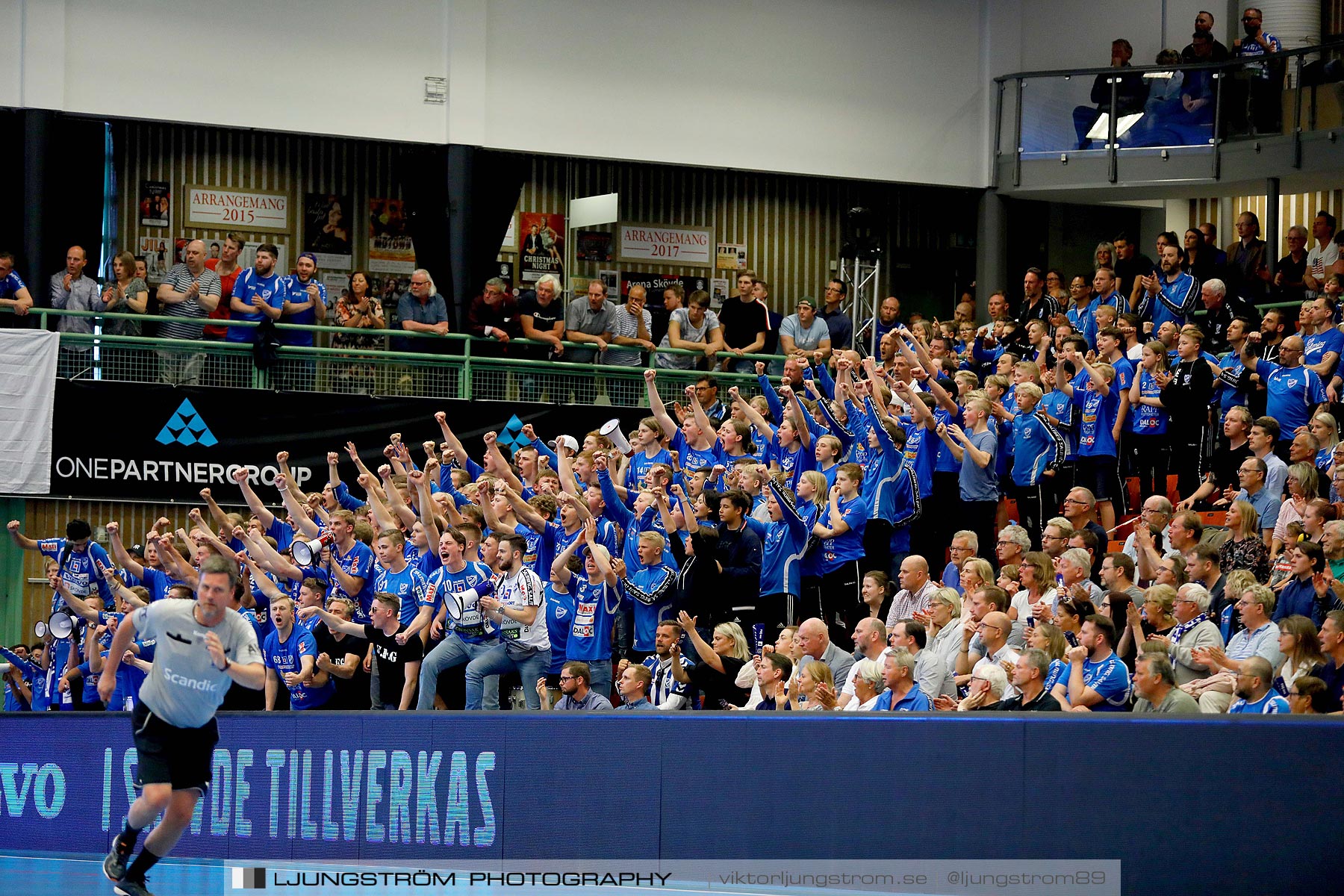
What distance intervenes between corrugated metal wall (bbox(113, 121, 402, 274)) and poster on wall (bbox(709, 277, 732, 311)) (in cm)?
503

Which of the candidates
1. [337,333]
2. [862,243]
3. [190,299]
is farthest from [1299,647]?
[190,299]

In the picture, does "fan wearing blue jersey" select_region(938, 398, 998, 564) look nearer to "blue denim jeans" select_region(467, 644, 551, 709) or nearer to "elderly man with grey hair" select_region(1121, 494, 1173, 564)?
"elderly man with grey hair" select_region(1121, 494, 1173, 564)

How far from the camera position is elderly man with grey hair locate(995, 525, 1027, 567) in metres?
12.3

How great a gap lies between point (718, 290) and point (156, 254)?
835cm

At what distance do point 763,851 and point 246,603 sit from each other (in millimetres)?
7434

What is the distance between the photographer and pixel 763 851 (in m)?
9.68

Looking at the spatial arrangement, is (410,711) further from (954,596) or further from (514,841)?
(954,596)

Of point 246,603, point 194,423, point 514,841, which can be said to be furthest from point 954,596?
point 194,423

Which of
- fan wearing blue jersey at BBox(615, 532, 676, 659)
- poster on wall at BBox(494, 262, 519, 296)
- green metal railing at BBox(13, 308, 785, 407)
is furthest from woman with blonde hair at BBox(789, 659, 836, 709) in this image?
poster on wall at BBox(494, 262, 519, 296)

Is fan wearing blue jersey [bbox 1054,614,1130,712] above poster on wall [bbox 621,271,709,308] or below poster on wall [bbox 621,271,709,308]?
below

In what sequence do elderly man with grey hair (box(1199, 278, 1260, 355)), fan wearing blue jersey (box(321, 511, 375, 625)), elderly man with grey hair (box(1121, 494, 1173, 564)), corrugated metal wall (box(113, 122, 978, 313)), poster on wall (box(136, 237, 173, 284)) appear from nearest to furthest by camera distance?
1. elderly man with grey hair (box(1121, 494, 1173, 564))
2. fan wearing blue jersey (box(321, 511, 375, 625))
3. elderly man with grey hair (box(1199, 278, 1260, 355))
4. poster on wall (box(136, 237, 173, 284))
5. corrugated metal wall (box(113, 122, 978, 313))

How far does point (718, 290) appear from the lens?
25312mm

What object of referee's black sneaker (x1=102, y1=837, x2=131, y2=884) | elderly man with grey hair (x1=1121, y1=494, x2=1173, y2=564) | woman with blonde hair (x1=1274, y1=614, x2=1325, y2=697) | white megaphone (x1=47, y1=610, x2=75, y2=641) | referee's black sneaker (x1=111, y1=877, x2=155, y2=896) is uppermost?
elderly man with grey hair (x1=1121, y1=494, x2=1173, y2=564)

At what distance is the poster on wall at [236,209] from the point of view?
907 inches
